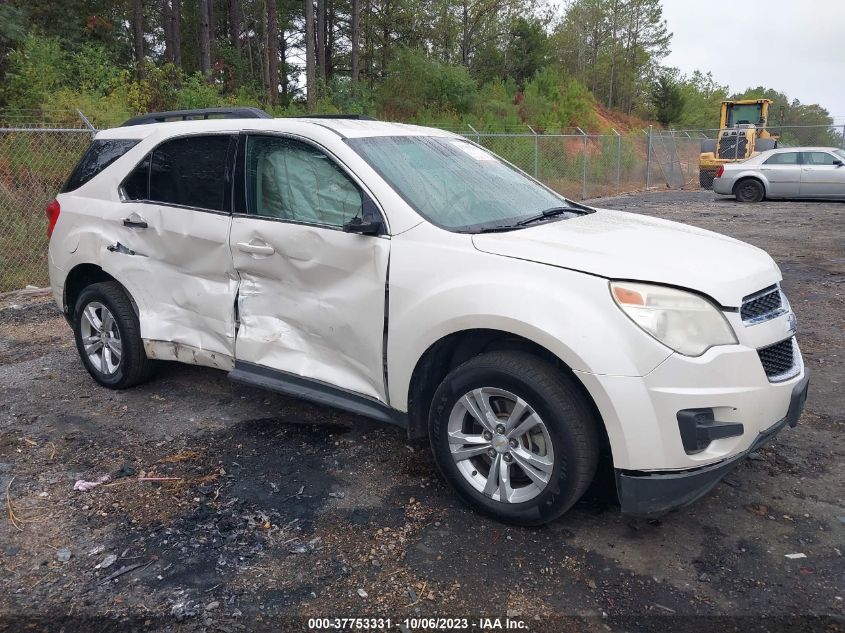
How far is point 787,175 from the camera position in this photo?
17562 mm

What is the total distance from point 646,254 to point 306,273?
1.71 m

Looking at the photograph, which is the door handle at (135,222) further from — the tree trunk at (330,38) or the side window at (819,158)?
the tree trunk at (330,38)

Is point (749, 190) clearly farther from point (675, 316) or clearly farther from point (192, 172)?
point (675, 316)

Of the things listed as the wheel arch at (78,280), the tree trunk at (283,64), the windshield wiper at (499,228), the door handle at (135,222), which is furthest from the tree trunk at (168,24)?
the windshield wiper at (499,228)

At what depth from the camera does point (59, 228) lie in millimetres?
4879

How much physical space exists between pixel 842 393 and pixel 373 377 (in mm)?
3301

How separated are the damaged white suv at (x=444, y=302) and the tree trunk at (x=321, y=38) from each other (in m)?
27.2

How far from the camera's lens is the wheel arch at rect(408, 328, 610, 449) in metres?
3.01

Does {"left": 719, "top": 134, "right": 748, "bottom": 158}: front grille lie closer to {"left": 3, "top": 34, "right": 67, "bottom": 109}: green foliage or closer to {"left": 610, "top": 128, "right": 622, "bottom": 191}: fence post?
{"left": 610, "top": 128, "right": 622, "bottom": 191}: fence post

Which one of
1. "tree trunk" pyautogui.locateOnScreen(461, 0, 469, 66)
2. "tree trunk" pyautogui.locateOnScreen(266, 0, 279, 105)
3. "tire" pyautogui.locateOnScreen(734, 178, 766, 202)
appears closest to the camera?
"tire" pyautogui.locateOnScreen(734, 178, 766, 202)

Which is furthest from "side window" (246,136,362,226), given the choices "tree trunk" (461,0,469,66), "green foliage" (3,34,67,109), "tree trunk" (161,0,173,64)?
"tree trunk" (461,0,469,66)

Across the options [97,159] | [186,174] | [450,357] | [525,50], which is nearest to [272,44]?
[525,50]

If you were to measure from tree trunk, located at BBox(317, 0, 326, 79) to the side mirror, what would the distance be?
1111 inches

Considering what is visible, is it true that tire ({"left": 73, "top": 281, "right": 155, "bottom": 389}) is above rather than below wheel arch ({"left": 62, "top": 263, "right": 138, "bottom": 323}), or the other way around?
below
